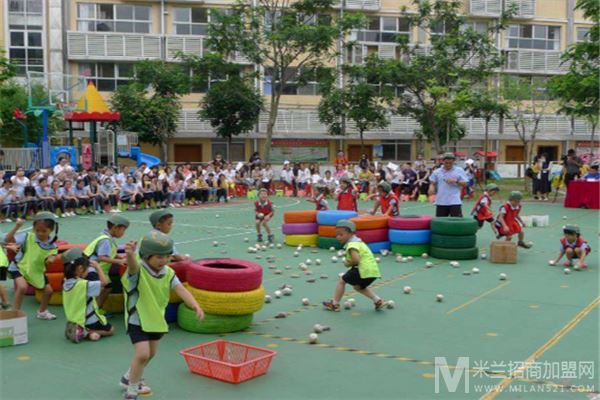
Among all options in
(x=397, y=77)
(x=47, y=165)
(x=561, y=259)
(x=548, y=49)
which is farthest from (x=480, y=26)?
(x=561, y=259)

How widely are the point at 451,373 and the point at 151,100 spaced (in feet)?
113

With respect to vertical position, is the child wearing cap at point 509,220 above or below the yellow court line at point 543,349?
above

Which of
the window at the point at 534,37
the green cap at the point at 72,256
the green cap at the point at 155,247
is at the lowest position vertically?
the green cap at the point at 72,256

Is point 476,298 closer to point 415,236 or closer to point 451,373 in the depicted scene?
point 451,373

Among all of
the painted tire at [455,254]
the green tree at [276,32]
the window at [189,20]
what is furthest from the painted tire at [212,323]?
the window at [189,20]

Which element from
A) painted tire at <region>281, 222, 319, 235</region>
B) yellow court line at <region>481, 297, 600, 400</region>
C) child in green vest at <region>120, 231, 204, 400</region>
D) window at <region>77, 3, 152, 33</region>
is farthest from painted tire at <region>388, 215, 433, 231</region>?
window at <region>77, 3, 152, 33</region>

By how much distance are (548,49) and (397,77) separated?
21225 mm

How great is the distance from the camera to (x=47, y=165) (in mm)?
30922

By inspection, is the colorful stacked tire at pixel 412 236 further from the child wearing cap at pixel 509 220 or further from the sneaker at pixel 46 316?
the sneaker at pixel 46 316

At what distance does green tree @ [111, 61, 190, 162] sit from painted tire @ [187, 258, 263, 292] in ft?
103

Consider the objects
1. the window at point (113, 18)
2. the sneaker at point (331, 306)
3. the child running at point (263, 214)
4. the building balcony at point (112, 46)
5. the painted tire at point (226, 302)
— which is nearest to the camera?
the painted tire at point (226, 302)

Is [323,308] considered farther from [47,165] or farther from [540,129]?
[540,129]

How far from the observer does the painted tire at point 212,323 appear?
880 cm

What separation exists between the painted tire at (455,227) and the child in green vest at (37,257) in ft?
25.1
